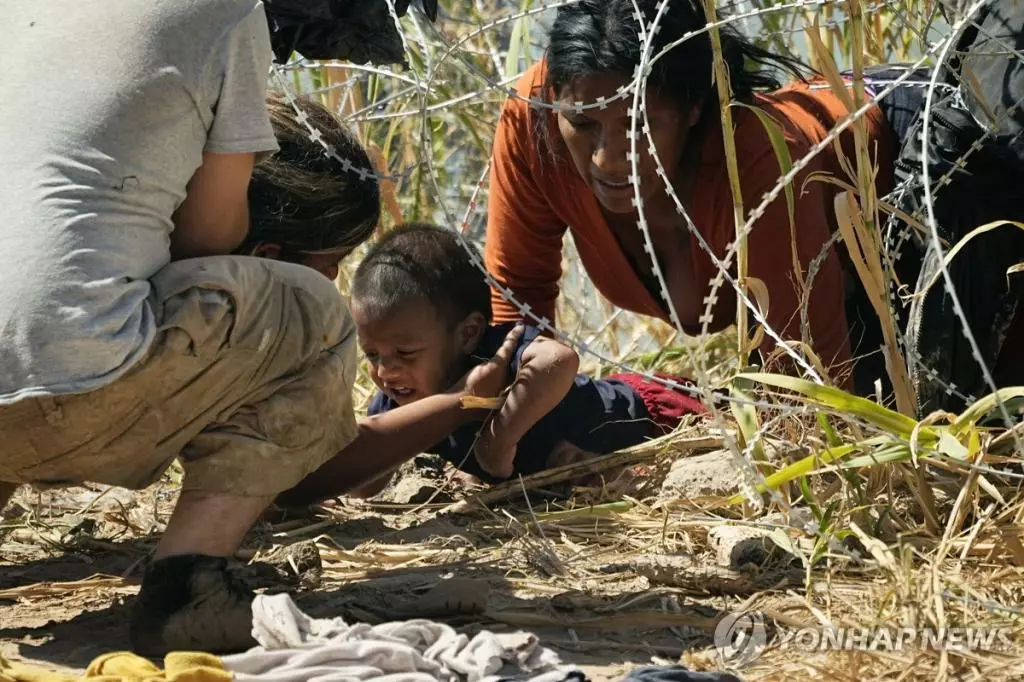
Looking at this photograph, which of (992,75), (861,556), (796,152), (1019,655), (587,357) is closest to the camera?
(1019,655)

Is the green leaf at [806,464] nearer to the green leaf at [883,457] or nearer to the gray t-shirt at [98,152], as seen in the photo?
the green leaf at [883,457]

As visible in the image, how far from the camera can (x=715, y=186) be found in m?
3.34

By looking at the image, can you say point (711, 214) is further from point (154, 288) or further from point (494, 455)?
point (154, 288)

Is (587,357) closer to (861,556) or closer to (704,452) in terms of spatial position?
(704,452)

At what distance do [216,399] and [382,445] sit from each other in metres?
0.77

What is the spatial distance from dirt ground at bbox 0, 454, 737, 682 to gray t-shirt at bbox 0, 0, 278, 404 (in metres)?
0.53

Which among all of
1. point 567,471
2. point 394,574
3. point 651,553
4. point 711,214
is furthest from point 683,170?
point 394,574

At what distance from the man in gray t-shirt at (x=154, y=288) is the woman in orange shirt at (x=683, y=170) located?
0.78 m

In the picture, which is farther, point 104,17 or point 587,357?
point 587,357

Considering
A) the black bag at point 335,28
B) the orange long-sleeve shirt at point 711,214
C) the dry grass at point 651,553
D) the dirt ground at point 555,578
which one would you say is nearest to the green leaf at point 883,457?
the dry grass at point 651,553

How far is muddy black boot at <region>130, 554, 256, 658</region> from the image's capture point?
7.37ft

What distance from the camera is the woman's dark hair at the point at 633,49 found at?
3086 millimetres

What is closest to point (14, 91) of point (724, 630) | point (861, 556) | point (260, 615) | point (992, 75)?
point (260, 615)

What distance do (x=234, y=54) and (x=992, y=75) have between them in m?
1.60
